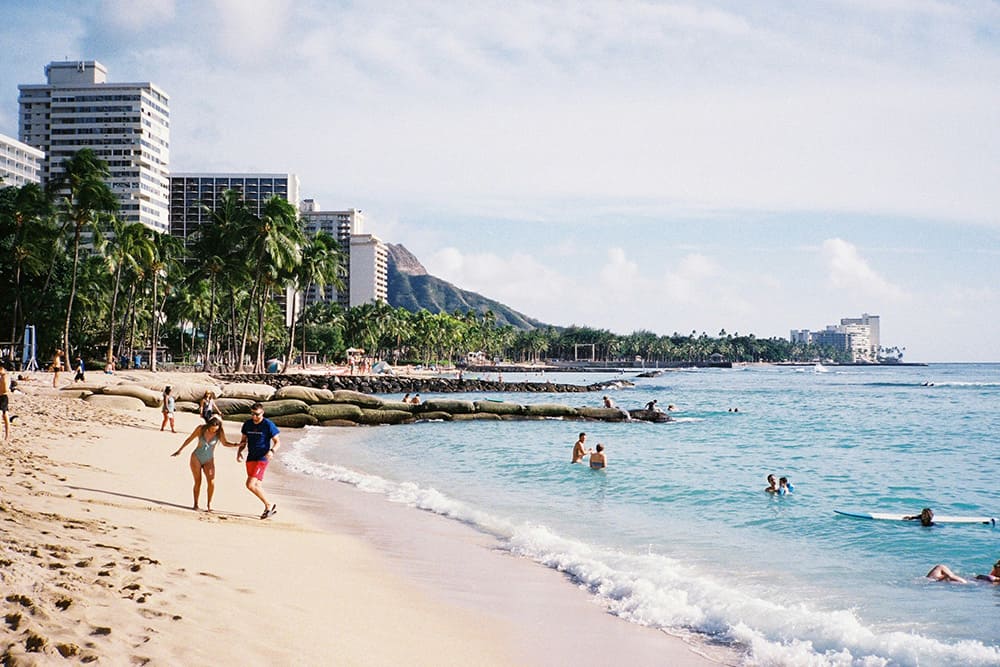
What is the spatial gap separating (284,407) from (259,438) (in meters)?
21.8

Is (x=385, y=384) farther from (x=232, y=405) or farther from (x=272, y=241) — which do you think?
(x=232, y=405)

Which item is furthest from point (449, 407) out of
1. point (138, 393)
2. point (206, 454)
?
point (206, 454)

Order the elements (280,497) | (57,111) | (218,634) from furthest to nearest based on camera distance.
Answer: (57,111) < (280,497) < (218,634)

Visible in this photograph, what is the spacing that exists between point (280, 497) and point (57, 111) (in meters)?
151

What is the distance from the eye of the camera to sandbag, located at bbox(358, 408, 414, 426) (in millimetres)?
34438

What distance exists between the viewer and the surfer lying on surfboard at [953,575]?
9.50m

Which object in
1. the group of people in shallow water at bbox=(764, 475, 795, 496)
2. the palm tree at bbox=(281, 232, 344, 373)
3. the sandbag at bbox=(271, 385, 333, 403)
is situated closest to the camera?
the group of people in shallow water at bbox=(764, 475, 795, 496)

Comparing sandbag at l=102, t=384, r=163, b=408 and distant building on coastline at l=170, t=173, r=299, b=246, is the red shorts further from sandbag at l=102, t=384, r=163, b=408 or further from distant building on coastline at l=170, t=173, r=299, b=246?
distant building on coastline at l=170, t=173, r=299, b=246

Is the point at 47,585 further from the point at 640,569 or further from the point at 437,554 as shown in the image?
the point at 640,569

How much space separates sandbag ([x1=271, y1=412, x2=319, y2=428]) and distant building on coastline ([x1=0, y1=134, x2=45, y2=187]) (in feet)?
352

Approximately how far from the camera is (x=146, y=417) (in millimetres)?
25797

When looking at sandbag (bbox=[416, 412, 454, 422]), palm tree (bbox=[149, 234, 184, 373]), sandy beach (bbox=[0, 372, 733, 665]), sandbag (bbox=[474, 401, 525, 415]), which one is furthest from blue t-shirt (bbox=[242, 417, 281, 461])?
palm tree (bbox=[149, 234, 184, 373])

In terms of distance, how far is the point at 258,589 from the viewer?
6.96 meters

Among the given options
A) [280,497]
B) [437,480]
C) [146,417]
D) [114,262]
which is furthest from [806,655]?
[114,262]
